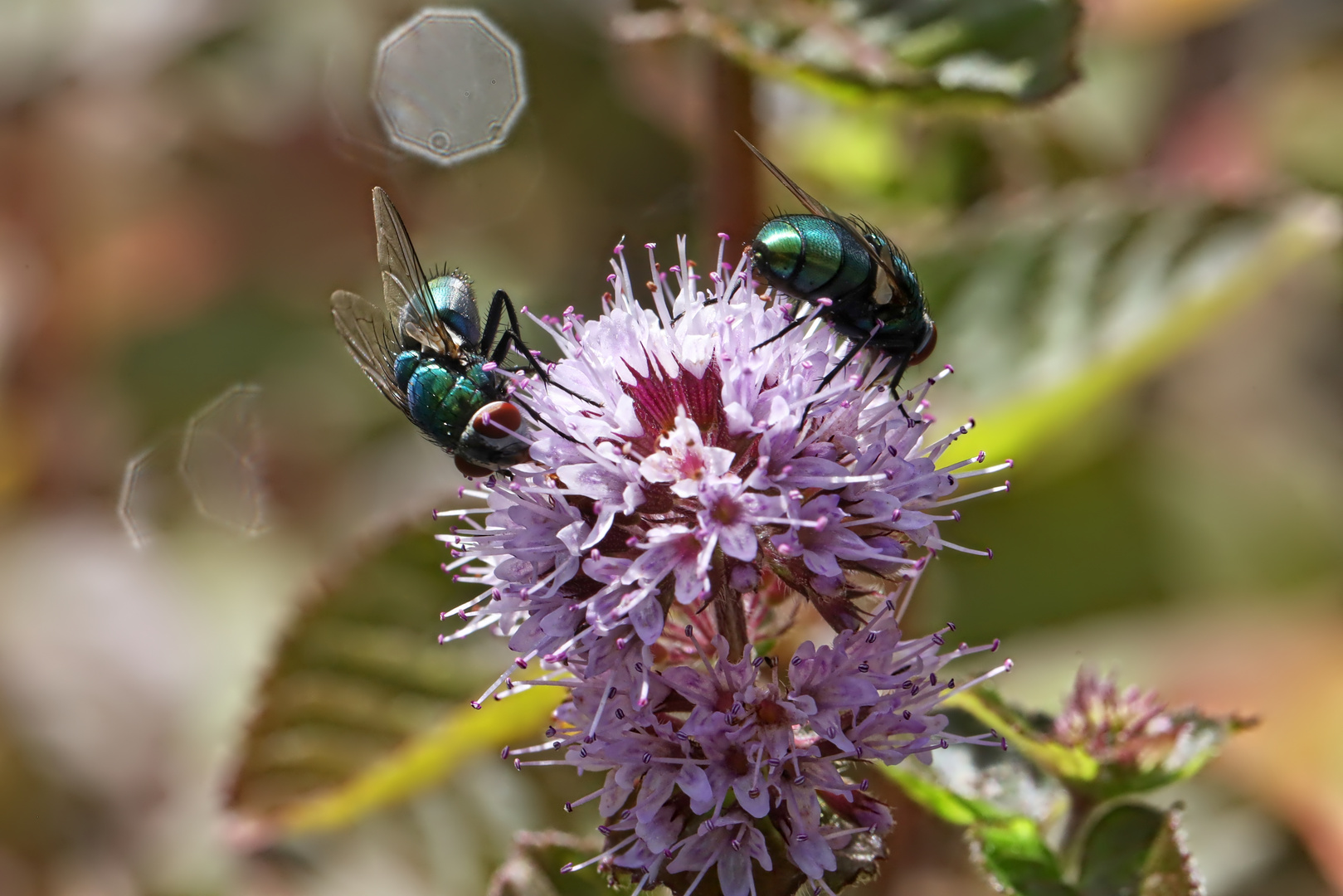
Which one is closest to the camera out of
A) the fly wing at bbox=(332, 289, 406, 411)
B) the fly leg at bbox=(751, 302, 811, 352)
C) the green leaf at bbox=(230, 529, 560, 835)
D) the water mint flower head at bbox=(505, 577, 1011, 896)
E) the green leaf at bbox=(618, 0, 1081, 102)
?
the water mint flower head at bbox=(505, 577, 1011, 896)

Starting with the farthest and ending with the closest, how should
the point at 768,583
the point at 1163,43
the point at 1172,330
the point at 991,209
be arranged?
1. the point at 1163,43
2. the point at 991,209
3. the point at 1172,330
4. the point at 768,583

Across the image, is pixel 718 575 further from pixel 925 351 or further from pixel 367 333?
pixel 367 333

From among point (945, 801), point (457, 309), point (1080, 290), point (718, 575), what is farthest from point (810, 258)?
point (1080, 290)

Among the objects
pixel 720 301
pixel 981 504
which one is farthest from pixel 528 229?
pixel 720 301

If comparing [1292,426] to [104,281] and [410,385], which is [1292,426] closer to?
[410,385]

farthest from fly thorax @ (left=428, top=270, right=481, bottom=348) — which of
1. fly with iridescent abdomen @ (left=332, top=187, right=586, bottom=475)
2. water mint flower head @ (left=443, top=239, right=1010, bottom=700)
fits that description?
water mint flower head @ (left=443, top=239, right=1010, bottom=700)

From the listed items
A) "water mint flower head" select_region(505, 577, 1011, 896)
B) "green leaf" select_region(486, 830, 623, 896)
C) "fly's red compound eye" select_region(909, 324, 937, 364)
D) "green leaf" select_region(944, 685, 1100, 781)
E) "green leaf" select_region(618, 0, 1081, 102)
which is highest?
"green leaf" select_region(618, 0, 1081, 102)

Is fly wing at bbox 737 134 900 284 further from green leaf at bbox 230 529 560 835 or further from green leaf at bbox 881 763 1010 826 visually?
green leaf at bbox 230 529 560 835
